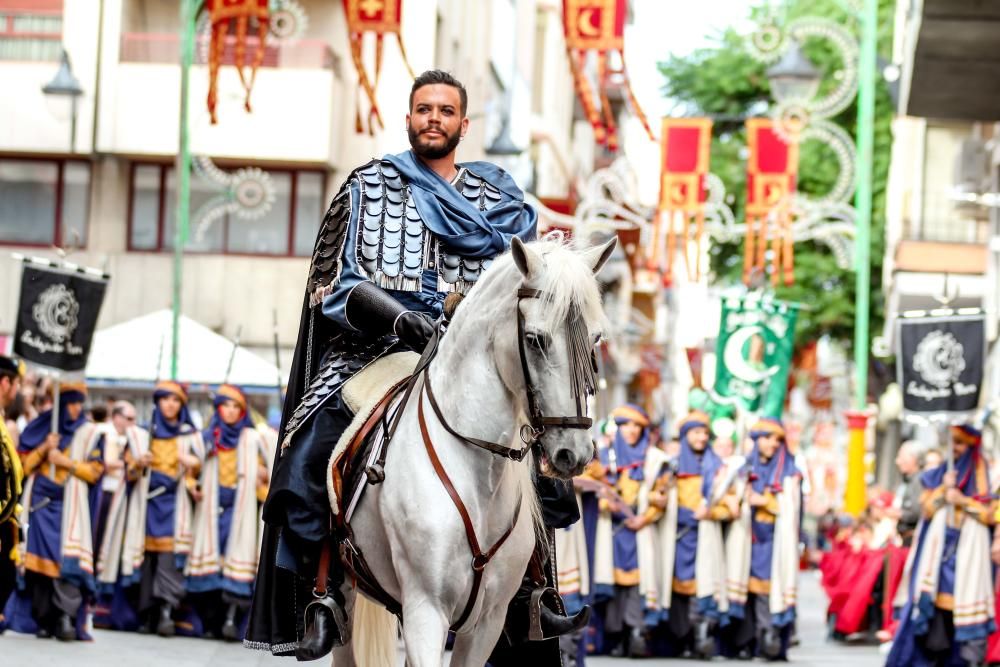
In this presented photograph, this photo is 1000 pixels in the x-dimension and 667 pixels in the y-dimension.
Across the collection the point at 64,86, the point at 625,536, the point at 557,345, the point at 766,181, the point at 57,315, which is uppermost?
the point at 64,86

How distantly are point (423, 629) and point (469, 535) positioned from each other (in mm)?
337

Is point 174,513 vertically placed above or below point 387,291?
below

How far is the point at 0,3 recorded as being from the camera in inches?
1378

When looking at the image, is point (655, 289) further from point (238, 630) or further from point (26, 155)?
point (238, 630)

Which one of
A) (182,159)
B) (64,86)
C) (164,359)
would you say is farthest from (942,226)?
(64,86)

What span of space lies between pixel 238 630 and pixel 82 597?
1.58 meters

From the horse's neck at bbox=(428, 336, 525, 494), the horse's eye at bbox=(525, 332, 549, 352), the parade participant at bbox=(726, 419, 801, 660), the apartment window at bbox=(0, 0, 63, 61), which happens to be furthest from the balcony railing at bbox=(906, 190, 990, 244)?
the horse's eye at bbox=(525, 332, 549, 352)

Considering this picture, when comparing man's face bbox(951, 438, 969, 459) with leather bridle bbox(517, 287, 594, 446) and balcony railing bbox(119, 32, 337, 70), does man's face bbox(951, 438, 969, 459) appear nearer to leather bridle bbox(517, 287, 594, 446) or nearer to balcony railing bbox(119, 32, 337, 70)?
leather bridle bbox(517, 287, 594, 446)

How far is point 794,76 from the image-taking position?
2886cm

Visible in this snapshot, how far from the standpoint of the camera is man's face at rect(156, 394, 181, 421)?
1788cm

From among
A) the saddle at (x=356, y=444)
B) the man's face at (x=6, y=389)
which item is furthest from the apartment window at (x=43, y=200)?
the saddle at (x=356, y=444)

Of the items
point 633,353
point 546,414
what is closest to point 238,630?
point 546,414

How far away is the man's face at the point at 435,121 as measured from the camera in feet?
25.7

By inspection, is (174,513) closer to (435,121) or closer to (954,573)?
(954,573)
